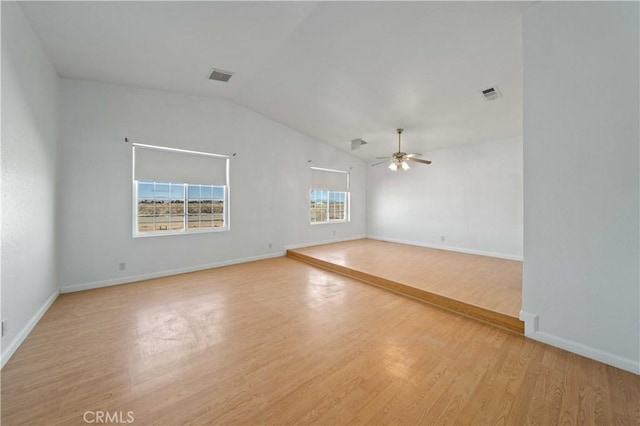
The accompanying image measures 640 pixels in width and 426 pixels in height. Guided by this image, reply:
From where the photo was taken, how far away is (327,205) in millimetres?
7348

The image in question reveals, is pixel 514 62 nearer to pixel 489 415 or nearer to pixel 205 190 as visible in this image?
pixel 489 415

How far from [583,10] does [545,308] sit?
8.76ft

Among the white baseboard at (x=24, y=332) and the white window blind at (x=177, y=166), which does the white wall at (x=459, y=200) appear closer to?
the white window blind at (x=177, y=166)

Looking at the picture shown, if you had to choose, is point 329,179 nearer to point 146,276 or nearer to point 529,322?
point 146,276

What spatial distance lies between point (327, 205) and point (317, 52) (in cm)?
444

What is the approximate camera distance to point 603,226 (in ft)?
6.79

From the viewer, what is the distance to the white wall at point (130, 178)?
3.71 m

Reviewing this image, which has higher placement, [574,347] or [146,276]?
[146,276]

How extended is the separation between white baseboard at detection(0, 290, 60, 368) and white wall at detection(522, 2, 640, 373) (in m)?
4.68

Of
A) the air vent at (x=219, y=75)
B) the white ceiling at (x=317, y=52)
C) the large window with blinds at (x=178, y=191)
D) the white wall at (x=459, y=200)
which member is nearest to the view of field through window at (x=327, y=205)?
the white wall at (x=459, y=200)

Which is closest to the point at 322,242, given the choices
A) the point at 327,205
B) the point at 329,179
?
the point at 327,205

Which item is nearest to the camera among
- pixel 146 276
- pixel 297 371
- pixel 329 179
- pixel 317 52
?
pixel 297 371

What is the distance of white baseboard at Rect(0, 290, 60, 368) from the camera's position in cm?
207

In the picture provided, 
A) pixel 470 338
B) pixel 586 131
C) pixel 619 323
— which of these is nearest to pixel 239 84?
pixel 586 131
